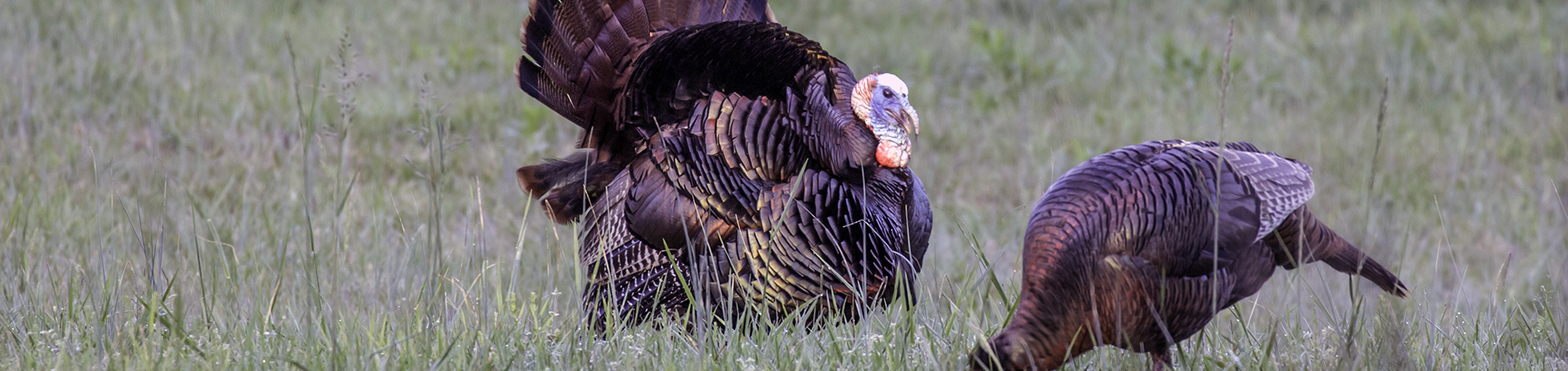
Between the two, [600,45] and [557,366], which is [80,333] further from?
[600,45]

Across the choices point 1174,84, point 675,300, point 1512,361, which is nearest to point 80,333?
point 675,300

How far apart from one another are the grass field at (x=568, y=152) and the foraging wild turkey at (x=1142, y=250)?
126 millimetres

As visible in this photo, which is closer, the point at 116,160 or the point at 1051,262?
the point at 1051,262

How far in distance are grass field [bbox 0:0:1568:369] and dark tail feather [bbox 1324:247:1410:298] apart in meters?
0.05

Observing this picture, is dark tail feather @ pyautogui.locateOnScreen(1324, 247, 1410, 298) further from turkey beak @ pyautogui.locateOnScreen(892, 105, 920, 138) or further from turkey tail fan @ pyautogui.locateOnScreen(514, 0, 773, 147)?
turkey tail fan @ pyautogui.locateOnScreen(514, 0, 773, 147)

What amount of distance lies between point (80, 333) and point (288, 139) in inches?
125

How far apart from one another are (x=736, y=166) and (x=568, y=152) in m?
2.53

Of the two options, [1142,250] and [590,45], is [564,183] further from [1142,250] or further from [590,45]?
[1142,250]

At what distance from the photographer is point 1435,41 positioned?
7129 millimetres

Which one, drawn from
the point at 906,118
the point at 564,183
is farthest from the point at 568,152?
the point at 906,118

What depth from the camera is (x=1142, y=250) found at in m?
2.21

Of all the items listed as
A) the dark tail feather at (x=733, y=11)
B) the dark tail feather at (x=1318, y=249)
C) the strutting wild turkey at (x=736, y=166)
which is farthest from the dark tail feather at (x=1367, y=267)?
the dark tail feather at (x=733, y=11)

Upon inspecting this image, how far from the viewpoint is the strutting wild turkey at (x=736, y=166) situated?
3.05 meters

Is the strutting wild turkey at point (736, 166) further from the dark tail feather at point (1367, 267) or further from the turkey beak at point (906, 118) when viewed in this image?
the dark tail feather at point (1367, 267)
